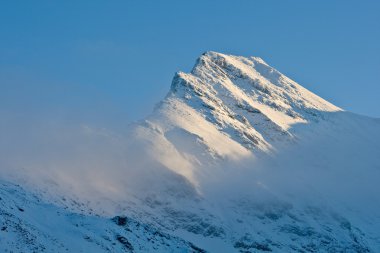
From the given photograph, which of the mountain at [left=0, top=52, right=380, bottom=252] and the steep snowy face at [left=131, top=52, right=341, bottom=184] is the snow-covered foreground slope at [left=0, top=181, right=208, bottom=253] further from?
the steep snowy face at [left=131, top=52, right=341, bottom=184]

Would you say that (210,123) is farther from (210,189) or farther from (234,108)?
(210,189)

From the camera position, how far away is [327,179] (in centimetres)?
16050

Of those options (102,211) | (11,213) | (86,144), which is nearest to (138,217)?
(102,211)

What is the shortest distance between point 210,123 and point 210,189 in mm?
33034

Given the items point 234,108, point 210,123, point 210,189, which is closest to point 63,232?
point 210,189

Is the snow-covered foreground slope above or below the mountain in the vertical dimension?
below

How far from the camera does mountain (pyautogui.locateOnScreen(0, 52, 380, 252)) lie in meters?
82.5

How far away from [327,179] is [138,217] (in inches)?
2409

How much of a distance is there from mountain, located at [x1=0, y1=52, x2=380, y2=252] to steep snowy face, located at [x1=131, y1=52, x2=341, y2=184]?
1.17 feet

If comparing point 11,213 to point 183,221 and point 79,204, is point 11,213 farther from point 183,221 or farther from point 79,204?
point 183,221

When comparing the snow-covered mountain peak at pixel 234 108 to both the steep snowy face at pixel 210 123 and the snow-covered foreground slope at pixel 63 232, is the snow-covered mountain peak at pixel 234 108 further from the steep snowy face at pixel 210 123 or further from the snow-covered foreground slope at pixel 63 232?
the snow-covered foreground slope at pixel 63 232

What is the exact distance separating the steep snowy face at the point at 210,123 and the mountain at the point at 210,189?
1.17ft

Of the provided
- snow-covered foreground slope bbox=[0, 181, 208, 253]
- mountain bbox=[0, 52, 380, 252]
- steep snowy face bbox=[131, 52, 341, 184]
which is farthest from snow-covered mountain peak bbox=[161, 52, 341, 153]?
snow-covered foreground slope bbox=[0, 181, 208, 253]

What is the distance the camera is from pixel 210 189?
13338 cm
